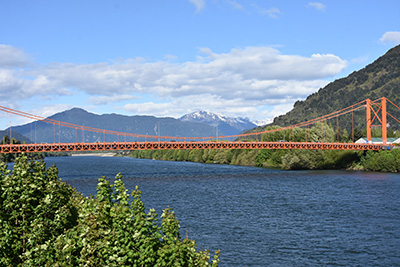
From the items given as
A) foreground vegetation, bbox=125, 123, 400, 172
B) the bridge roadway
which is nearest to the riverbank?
foreground vegetation, bbox=125, 123, 400, 172

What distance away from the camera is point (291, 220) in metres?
43.0

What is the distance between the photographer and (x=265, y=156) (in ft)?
420

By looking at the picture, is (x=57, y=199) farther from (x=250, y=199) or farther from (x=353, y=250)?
(x=250, y=199)

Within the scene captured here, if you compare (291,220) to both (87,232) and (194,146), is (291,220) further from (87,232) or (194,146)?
(194,146)

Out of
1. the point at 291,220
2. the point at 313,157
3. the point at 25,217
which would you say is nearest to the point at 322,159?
the point at 313,157

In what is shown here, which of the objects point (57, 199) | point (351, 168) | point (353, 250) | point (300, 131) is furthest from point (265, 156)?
point (57, 199)

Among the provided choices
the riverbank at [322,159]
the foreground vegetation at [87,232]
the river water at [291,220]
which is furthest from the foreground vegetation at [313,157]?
the foreground vegetation at [87,232]

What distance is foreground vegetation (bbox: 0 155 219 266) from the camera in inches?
441

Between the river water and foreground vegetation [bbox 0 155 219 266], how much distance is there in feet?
16.8

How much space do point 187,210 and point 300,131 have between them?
9343 cm

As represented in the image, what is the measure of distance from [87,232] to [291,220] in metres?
34.1

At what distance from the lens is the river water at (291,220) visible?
3073cm

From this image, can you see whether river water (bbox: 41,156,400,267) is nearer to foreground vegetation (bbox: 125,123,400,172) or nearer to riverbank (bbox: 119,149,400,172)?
riverbank (bbox: 119,149,400,172)

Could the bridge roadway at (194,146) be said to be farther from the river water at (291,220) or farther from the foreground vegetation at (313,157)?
the river water at (291,220)
